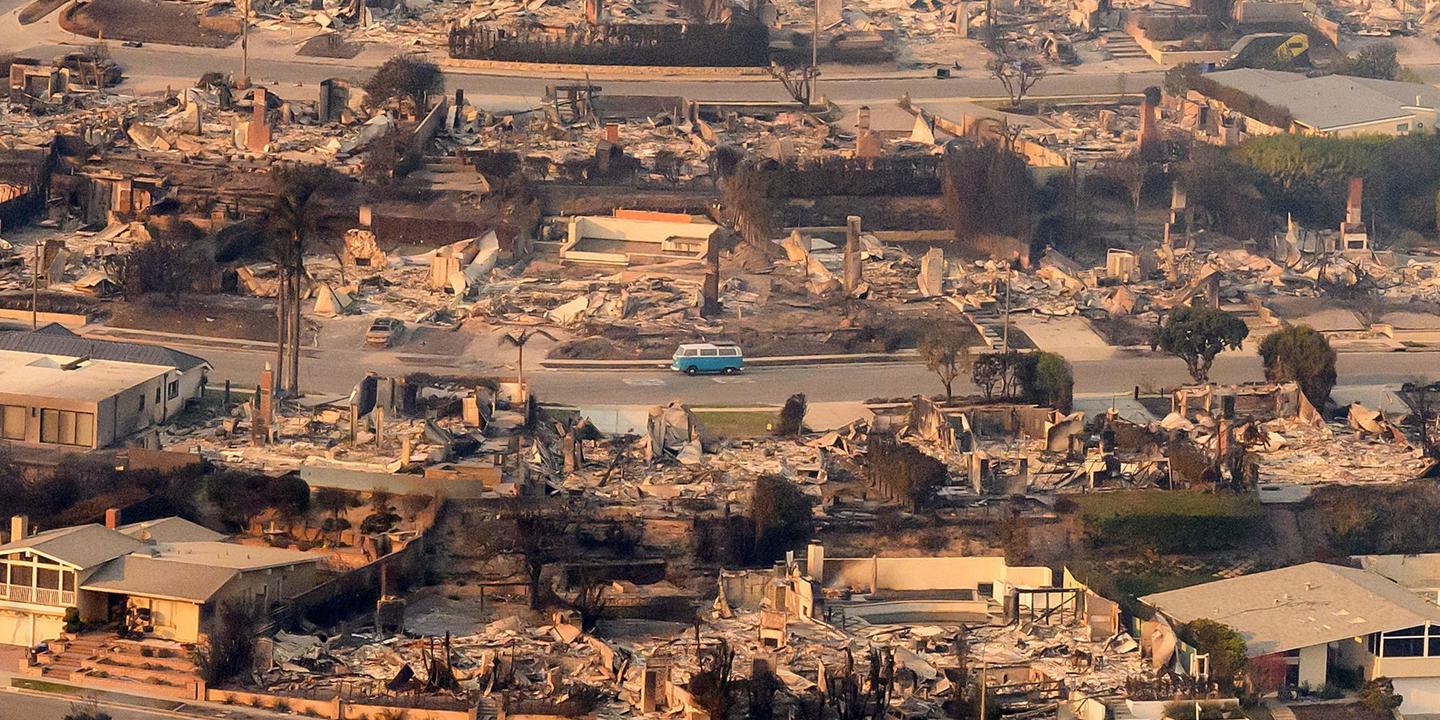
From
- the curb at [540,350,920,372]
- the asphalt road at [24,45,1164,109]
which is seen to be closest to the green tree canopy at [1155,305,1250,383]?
the curb at [540,350,920,372]

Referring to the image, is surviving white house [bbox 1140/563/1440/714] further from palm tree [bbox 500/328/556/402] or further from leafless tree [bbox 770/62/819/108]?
leafless tree [bbox 770/62/819/108]

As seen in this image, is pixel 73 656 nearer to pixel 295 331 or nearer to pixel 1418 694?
pixel 295 331

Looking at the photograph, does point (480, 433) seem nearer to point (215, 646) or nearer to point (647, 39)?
point (215, 646)

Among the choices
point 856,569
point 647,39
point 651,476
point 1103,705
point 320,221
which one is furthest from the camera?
point 647,39

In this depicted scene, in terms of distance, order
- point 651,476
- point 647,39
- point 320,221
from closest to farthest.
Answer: point 651,476, point 320,221, point 647,39

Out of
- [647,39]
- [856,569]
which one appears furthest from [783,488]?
[647,39]

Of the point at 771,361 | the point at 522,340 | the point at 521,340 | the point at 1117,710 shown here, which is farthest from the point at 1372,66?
the point at 1117,710
